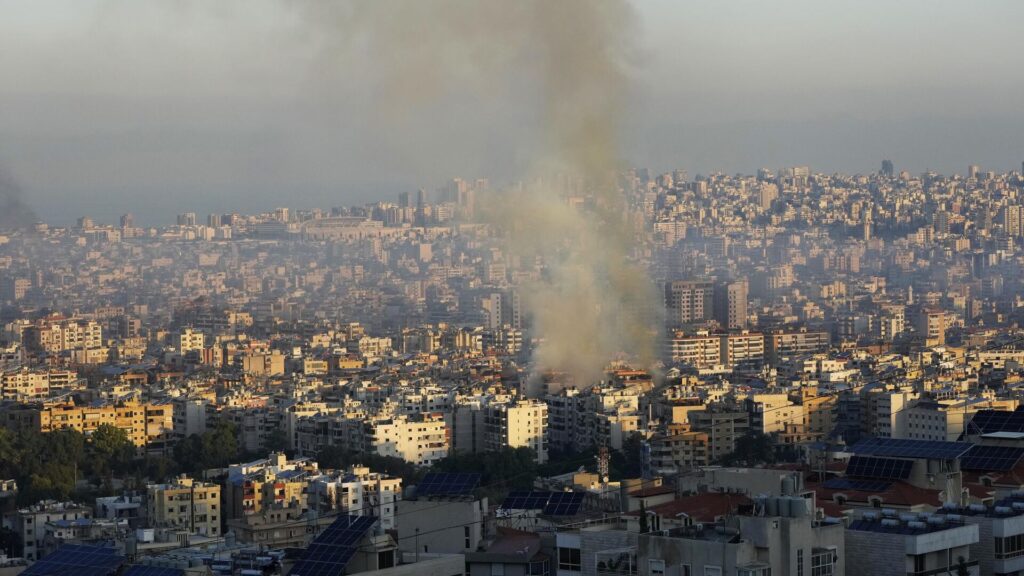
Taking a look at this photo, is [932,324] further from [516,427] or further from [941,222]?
[941,222]

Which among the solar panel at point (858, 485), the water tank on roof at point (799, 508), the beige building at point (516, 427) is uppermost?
the water tank on roof at point (799, 508)

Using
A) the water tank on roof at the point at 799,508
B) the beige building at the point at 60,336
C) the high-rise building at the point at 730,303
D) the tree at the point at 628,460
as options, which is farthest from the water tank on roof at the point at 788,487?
the high-rise building at the point at 730,303

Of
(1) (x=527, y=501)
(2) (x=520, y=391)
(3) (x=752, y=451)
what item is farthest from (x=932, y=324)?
(1) (x=527, y=501)

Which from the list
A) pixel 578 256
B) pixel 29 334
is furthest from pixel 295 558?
pixel 578 256

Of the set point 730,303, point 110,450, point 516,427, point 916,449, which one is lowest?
point 110,450

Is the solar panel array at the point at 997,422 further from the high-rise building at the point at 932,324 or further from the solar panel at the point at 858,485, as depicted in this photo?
the high-rise building at the point at 932,324

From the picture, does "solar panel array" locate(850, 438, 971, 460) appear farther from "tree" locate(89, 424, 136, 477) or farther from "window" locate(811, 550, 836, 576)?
"tree" locate(89, 424, 136, 477)

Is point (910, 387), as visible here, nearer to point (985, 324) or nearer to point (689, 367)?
point (689, 367)
